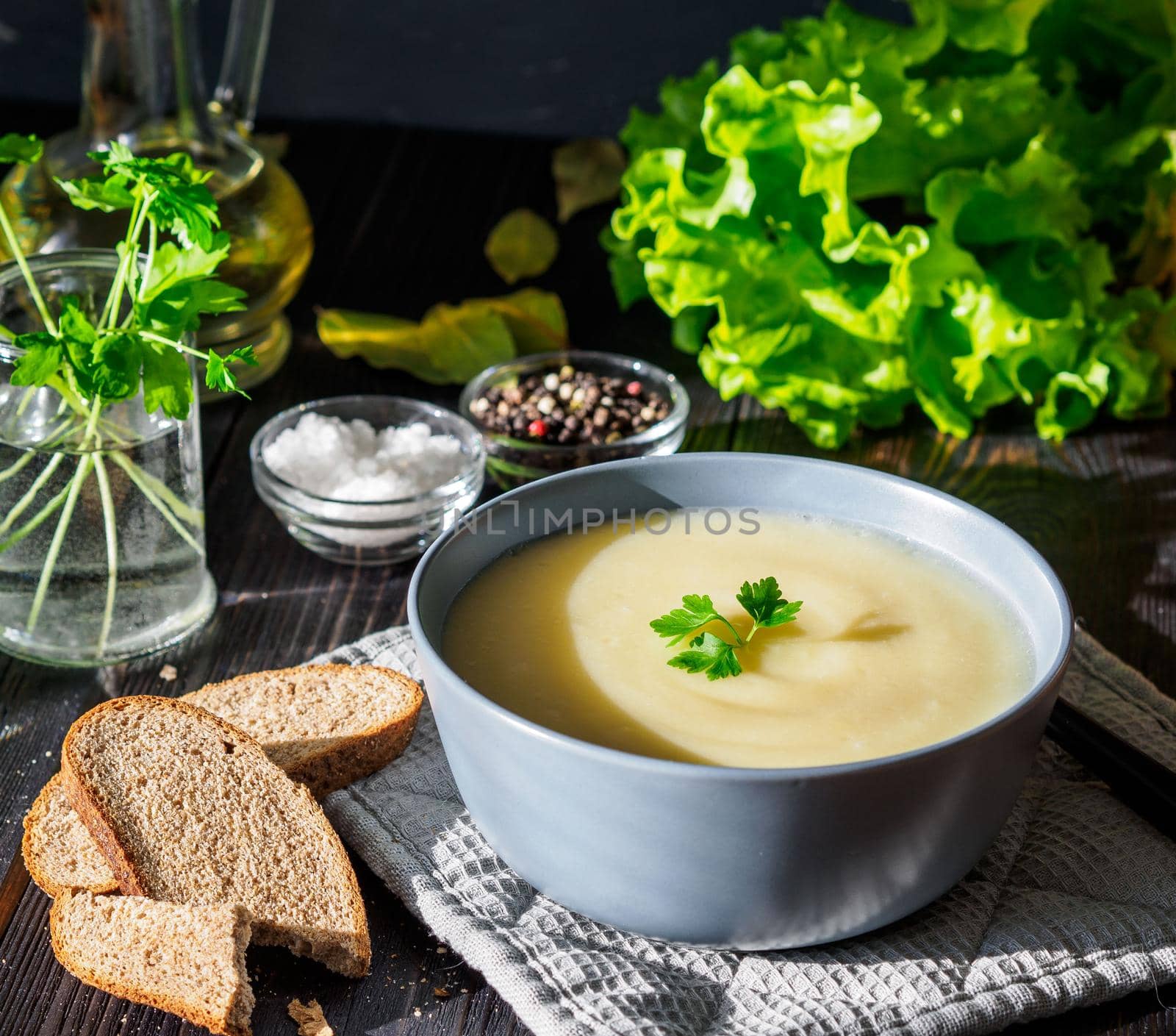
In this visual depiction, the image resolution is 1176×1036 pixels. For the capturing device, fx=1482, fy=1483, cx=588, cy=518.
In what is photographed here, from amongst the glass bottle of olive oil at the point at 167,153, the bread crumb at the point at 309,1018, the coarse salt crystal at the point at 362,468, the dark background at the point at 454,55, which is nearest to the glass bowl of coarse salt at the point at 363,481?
the coarse salt crystal at the point at 362,468

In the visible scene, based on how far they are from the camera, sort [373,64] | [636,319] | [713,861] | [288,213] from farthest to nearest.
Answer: [373,64]
[636,319]
[288,213]
[713,861]

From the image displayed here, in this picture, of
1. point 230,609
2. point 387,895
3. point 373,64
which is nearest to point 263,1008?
point 387,895

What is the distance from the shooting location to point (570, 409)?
1.75 m

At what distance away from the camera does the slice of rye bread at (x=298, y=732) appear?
3.64 ft

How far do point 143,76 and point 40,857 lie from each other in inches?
41.0

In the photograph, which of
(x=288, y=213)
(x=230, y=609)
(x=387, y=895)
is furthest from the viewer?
(x=288, y=213)

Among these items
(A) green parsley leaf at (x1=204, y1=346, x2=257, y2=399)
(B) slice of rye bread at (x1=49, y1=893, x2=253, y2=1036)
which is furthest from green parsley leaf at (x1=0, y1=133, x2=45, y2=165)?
(B) slice of rye bread at (x1=49, y1=893, x2=253, y2=1036)

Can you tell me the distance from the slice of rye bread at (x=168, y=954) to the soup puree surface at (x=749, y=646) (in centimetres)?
24

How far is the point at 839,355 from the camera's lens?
5.76ft

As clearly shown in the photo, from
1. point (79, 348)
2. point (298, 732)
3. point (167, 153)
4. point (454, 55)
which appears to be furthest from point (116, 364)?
point (454, 55)

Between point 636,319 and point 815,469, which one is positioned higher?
point 815,469

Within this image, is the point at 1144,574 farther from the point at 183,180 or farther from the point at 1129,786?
the point at 183,180

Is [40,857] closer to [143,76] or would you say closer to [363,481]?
[363,481]

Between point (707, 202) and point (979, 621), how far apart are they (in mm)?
780
